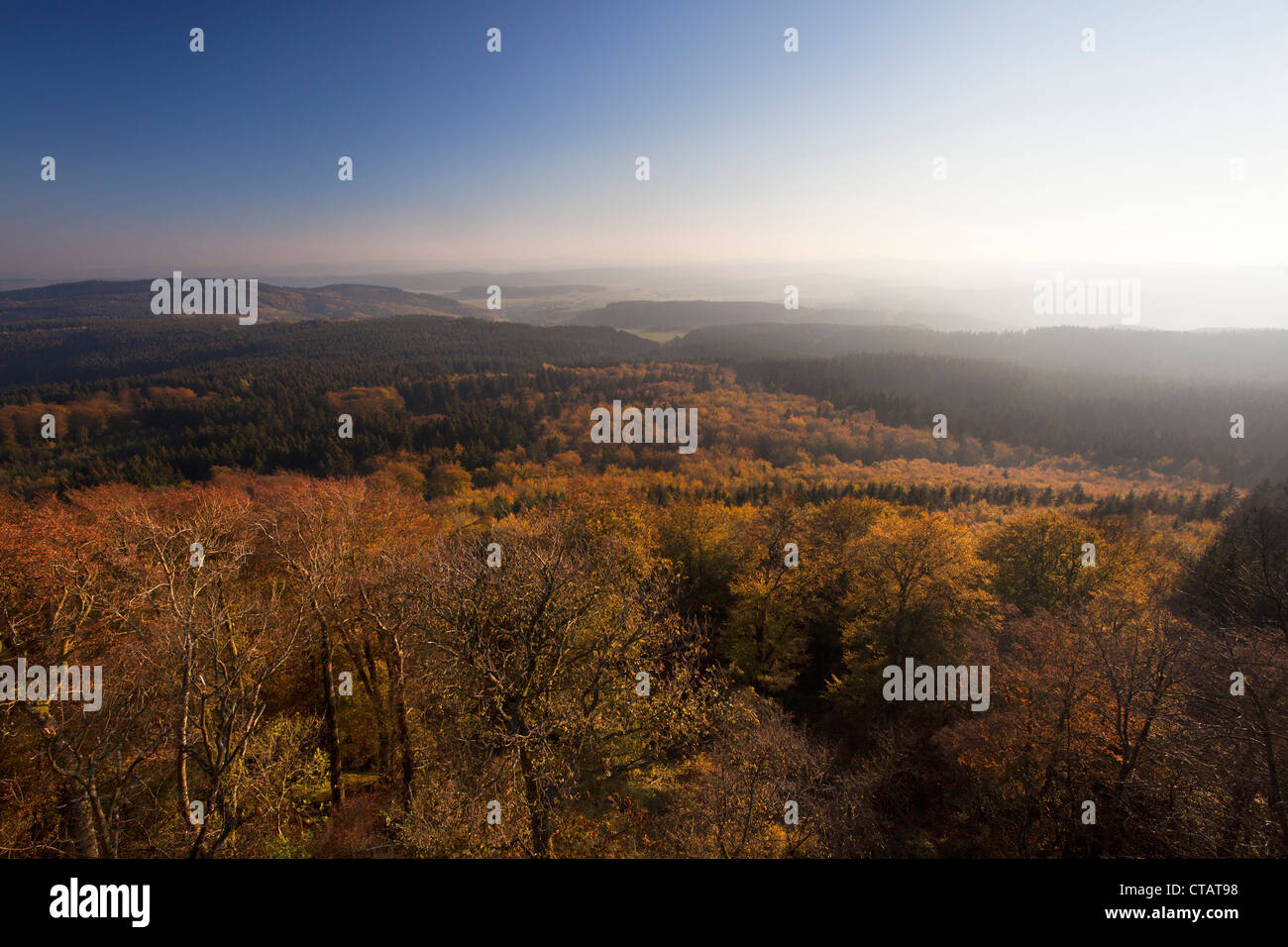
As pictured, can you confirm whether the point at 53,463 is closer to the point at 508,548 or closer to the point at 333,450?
the point at 333,450

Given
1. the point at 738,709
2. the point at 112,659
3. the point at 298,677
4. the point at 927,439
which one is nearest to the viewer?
the point at 112,659

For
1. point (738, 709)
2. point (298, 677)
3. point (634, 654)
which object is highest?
point (634, 654)

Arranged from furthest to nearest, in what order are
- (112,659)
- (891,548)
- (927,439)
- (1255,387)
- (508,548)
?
(1255,387) → (927,439) → (891,548) → (508,548) → (112,659)

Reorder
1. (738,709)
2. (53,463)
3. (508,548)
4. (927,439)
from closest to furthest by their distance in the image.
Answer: (508,548)
(738,709)
(53,463)
(927,439)

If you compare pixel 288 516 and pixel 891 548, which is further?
pixel 891 548

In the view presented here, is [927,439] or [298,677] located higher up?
[927,439]
